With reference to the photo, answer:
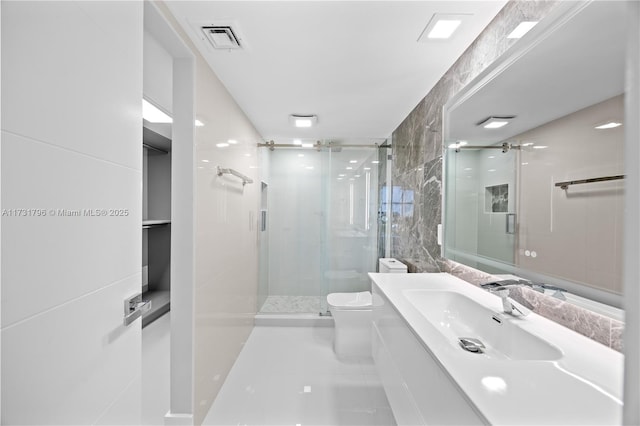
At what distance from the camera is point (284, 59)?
1.80 metres

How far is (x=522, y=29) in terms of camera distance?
126cm

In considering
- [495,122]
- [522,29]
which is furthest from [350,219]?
[522,29]

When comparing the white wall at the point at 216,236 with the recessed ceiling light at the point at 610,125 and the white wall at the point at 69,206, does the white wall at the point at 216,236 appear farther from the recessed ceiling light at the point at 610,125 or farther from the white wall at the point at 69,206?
the recessed ceiling light at the point at 610,125

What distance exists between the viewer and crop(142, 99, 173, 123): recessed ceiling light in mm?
2105

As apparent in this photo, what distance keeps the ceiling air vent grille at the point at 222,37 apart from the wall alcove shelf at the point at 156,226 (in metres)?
1.23

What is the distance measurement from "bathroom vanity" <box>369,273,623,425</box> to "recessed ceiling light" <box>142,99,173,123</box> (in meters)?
2.05

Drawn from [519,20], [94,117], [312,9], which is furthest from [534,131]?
[94,117]

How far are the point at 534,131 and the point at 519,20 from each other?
1.70 ft

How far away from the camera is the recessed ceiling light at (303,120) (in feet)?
9.27

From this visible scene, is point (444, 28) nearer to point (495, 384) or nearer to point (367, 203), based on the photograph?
point (495, 384)

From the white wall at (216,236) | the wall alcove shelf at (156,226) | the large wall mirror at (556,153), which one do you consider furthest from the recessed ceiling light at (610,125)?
the wall alcove shelf at (156,226)

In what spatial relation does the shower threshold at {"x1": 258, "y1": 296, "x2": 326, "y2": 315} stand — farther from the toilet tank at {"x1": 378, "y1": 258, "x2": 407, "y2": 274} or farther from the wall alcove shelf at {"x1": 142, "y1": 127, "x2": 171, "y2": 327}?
the wall alcove shelf at {"x1": 142, "y1": 127, "x2": 171, "y2": 327}

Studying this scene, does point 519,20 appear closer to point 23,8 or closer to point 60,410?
point 23,8

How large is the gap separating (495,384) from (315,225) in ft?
10.2
